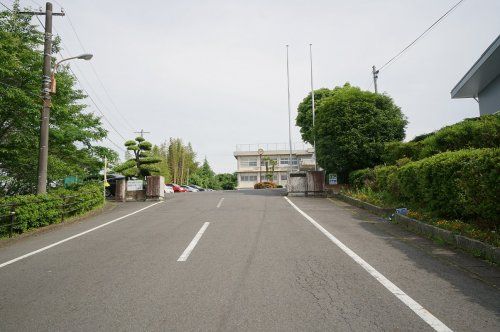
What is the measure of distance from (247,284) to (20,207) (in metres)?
8.79

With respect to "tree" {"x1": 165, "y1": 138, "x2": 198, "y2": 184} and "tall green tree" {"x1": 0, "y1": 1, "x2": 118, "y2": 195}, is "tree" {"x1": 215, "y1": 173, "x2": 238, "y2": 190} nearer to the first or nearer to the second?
"tree" {"x1": 165, "y1": 138, "x2": 198, "y2": 184}

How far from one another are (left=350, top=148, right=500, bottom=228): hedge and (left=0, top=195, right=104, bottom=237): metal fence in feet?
38.5

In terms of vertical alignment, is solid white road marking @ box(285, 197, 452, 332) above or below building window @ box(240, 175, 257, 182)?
below

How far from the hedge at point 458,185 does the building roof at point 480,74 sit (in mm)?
7155

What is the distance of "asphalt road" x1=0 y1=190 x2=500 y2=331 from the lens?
327 cm

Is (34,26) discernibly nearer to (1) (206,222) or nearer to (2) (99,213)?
(2) (99,213)

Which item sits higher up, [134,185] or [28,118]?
[28,118]

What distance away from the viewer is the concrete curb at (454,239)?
5.31 m

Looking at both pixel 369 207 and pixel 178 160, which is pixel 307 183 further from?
pixel 178 160

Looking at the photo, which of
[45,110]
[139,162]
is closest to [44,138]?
[45,110]

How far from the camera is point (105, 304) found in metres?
3.73

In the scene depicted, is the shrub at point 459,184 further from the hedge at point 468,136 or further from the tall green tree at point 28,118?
the tall green tree at point 28,118

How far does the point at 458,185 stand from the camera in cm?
680

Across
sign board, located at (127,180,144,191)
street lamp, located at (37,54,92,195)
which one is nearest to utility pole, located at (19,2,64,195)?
street lamp, located at (37,54,92,195)
